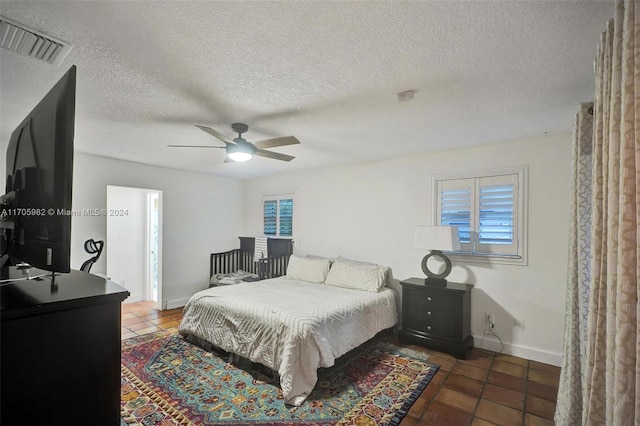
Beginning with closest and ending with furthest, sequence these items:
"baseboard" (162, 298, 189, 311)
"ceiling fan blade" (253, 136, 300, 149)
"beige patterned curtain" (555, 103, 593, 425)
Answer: "beige patterned curtain" (555, 103, 593, 425)
"ceiling fan blade" (253, 136, 300, 149)
"baseboard" (162, 298, 189, 311)

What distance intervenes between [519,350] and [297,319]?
8.27 ft

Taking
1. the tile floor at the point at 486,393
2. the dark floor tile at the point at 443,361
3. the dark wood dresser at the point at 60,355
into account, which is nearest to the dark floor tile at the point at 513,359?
the tile floor at the point at 486,393

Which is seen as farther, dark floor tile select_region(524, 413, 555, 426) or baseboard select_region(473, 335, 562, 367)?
baseboard select_region(473, 335, 562, 367)

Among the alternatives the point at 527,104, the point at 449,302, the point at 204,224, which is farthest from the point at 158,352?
the point at 527,104

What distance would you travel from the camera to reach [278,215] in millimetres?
5516

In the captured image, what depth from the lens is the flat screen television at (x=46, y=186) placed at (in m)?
0.89

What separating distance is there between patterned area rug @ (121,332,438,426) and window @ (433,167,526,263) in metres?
1.49

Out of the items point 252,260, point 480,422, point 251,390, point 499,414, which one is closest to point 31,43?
point 251,390

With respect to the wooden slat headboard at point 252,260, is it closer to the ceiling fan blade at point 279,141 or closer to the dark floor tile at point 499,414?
the ceiling fan blade at point 279,141

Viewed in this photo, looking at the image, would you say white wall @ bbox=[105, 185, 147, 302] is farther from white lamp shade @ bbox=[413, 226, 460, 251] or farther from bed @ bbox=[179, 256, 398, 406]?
white lamp shade @ bbox=[413, 226, 460, 251]

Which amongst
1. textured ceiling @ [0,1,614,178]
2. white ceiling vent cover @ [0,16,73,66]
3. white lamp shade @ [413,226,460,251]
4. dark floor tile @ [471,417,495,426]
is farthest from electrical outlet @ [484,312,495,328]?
white ceiling vent cover @ [0,16,73,66]

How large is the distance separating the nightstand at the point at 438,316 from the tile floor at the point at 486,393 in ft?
0.37

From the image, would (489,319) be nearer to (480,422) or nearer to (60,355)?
(480,422)

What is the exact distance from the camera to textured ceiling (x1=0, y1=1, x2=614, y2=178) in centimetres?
137
